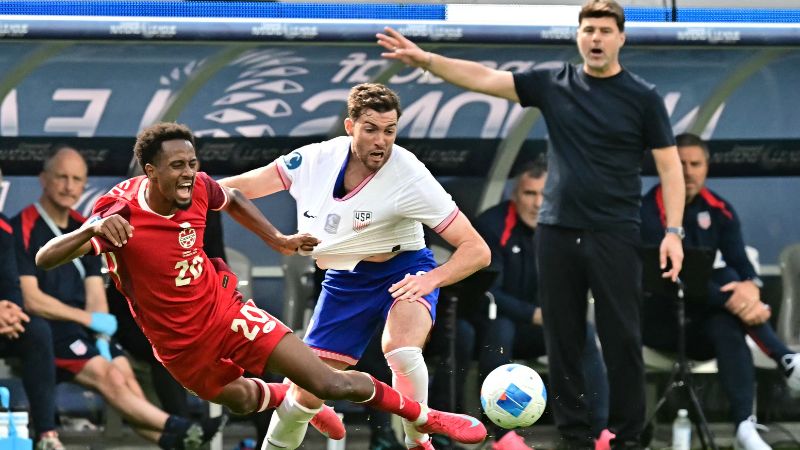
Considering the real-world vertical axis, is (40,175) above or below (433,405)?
above

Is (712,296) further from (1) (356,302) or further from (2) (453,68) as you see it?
(1) (356,302)

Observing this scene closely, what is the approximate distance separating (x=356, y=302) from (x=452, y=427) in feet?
2.46

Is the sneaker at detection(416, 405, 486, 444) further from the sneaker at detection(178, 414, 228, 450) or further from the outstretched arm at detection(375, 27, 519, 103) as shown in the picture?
the outstretched arm at detection(375, 27, 519, 103)

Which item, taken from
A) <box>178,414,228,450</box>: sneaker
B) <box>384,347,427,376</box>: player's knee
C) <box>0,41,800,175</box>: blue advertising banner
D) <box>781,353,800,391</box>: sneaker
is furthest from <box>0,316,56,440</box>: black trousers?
<box>781,353,800,391</box>: sneaker

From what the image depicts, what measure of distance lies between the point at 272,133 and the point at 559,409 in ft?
7.03

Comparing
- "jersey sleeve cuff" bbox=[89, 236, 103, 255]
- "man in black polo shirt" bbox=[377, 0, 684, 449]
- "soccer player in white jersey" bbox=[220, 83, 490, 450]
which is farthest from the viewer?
"man in black polo shirt" bbox=[377, 0, 684, 449]

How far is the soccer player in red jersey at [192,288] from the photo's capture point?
8.68 meters

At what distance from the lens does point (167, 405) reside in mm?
10703

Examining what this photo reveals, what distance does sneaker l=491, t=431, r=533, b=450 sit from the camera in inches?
413

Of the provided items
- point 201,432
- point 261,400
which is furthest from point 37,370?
point 261,400

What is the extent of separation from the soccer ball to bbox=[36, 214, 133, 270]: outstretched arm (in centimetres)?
232

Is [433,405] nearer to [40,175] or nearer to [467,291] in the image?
[467,291]

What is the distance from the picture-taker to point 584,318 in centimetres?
1041

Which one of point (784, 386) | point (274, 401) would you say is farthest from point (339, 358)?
point (784, 386)
